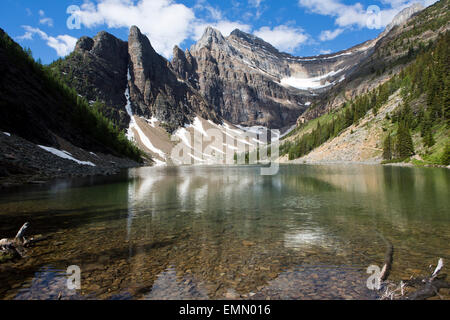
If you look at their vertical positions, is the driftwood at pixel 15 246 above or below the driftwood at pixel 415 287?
above

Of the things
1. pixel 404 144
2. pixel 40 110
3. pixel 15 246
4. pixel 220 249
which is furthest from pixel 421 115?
pixel 40 110

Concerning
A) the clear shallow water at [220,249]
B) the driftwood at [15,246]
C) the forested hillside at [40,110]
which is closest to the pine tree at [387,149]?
the clear shallow water at [220,249]

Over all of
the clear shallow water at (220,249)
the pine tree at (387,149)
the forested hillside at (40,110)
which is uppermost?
the forested hillside at (40,110)

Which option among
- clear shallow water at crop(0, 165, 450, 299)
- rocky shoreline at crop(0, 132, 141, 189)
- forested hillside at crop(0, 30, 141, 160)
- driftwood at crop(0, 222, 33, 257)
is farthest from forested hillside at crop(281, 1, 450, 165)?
forested hillside at crop(0, 30, 141, 160)

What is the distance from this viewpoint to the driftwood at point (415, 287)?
21.6ft

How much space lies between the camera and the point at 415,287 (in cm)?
712

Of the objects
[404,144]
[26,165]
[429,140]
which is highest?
[429,140]

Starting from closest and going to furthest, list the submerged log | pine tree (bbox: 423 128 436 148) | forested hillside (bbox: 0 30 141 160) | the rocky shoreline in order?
the submerged log, the rocky shoreline, forested hillside (bbox: 0 30 141 160), pine tree (bbox: 423 128 436 148)

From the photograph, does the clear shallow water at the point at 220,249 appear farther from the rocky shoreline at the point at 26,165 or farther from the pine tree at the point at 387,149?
the pine tree at the point at 387,149

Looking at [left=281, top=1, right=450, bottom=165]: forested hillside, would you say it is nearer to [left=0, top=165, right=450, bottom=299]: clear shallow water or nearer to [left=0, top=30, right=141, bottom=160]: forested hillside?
[left=0, top=165, right=450, bottom=299]: clear shallow water

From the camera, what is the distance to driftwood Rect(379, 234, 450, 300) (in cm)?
657

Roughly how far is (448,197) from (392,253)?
18.4 m

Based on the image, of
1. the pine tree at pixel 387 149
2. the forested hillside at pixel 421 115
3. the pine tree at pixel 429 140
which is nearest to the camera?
the pine tree at pixel 429 140

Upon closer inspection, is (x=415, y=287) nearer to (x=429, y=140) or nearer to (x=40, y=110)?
(x=429, y=140)
